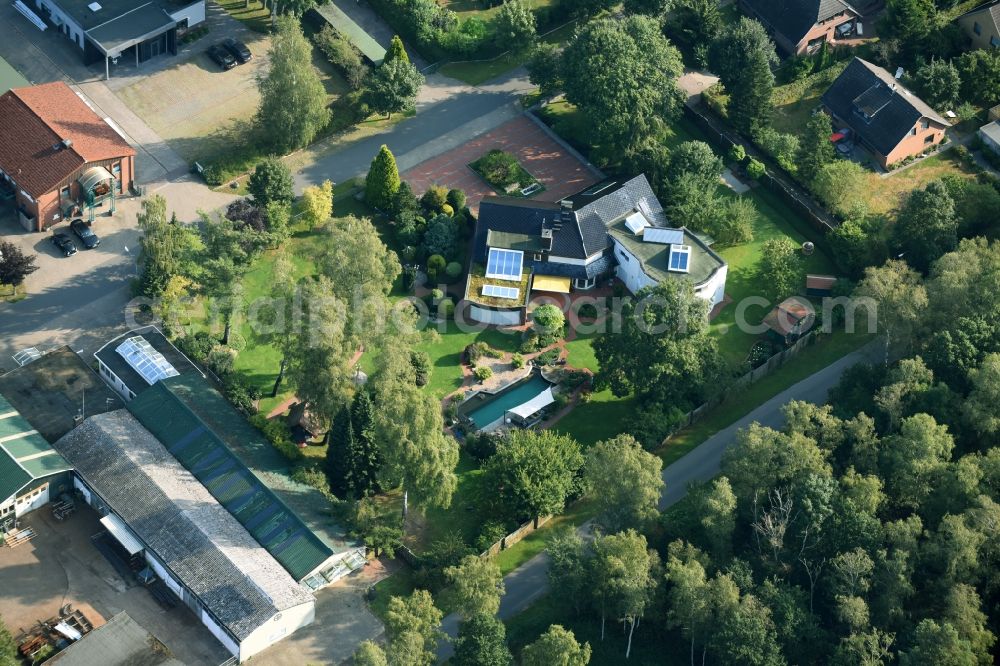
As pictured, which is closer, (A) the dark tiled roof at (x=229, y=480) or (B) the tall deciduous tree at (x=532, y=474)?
(A) the dark tiled roof at (x=229, y=480)

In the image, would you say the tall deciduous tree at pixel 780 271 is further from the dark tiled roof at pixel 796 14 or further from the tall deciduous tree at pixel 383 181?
the tall deciduous tree at pixel 383 181

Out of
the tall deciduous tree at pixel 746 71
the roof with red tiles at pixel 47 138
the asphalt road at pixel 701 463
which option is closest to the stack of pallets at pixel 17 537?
the asphalt road at pixel 701 463

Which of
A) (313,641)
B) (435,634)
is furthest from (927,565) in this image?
(313,641)

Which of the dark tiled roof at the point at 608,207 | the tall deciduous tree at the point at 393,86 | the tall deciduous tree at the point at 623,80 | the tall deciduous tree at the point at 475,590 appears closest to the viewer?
the tall deciduous tree at the point at 475,590

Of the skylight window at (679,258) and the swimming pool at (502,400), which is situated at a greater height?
the skylight window at (679,258)

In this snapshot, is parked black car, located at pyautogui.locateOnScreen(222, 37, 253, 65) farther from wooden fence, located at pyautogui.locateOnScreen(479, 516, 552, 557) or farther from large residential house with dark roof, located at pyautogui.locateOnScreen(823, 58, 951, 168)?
wooden fence, located at pyautogui.locateOnScreen(479, 516, 552, 557)

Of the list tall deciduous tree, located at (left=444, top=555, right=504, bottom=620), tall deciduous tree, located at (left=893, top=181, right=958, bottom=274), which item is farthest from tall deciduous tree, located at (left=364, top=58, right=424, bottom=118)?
tall deciduous tree, located at (left=444, top=555, right=504, bottom=620)
